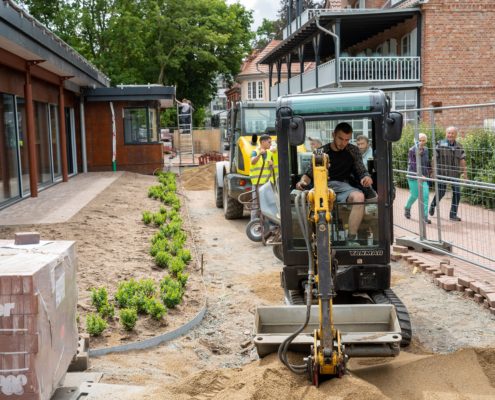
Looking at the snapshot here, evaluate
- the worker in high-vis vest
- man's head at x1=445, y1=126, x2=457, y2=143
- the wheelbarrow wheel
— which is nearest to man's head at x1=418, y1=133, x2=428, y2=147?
man's head at x1=445, y1=126, x2=457, y2=143

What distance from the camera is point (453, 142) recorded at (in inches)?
376

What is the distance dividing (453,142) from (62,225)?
6.16 meters

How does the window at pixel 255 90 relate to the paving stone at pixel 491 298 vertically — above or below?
above

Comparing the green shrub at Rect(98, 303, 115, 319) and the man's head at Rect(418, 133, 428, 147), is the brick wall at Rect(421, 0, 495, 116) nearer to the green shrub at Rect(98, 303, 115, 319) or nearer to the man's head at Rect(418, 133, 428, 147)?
the man's head at Rect(418, 133, 428, 147)

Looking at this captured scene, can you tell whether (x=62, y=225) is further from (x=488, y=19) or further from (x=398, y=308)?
(x=488, y=19)

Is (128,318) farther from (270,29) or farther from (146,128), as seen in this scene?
(270,29)

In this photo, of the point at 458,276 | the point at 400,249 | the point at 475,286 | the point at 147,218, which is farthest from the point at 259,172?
the point at 475,286

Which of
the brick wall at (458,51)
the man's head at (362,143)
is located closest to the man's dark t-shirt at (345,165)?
the man's head at (362,143)

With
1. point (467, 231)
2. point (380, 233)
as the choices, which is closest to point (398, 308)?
point (380, 233)

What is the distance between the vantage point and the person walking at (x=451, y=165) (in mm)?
9102

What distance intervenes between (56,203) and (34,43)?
11.1ft

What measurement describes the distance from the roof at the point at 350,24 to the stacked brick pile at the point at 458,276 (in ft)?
61.0

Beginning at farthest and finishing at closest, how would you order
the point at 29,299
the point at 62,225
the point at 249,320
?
1. the point at 62,225
2. the point at 249,320
3. the point at 29,299

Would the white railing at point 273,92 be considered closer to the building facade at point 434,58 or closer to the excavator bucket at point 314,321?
the building facade at point 434,58
